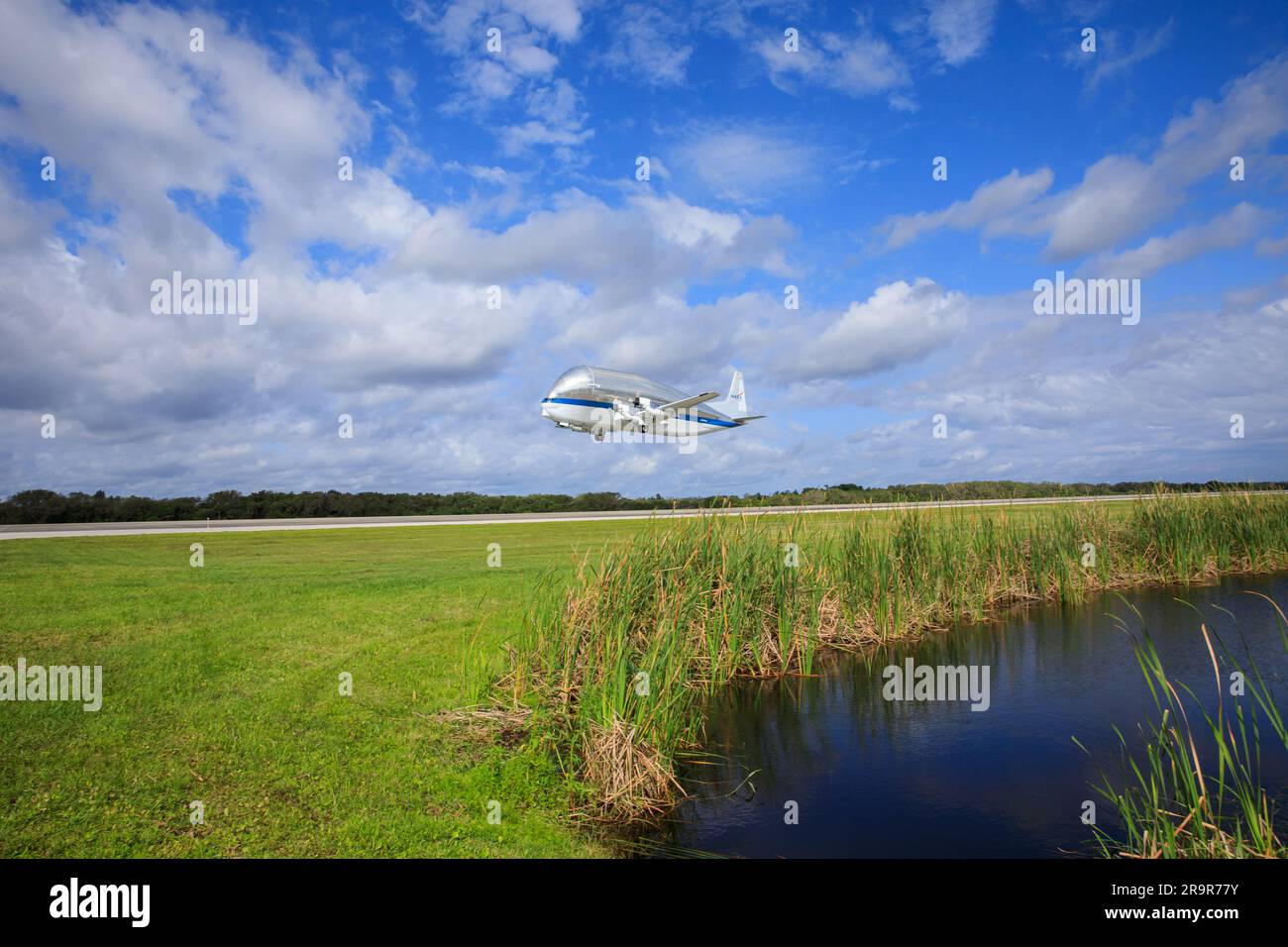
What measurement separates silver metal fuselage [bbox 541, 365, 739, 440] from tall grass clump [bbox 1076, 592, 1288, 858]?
53.8ft

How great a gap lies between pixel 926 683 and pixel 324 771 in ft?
32.0

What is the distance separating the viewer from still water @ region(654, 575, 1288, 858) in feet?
24.2

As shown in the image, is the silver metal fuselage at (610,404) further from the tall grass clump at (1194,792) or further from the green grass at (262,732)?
the tall grass clump at (1194,792)

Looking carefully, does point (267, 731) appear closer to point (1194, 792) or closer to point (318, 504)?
point (1194, 792)

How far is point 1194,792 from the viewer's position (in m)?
5.70

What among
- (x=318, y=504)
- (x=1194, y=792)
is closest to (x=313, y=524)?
(x=318, y=504)

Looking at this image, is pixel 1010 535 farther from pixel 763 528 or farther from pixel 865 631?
pixel 763 528

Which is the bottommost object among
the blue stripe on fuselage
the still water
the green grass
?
the still water

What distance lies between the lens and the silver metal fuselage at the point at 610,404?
23562 mm

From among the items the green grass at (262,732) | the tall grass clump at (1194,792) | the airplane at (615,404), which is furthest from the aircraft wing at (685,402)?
the tall grass clump at (1194,792)

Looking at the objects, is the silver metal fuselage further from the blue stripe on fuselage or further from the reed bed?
the reed bed

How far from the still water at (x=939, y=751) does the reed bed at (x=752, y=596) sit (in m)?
0.68

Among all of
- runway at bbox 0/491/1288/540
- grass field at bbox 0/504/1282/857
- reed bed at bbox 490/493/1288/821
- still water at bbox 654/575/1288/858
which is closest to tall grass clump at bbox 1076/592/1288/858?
still water at bbox 654/575/1288/858
